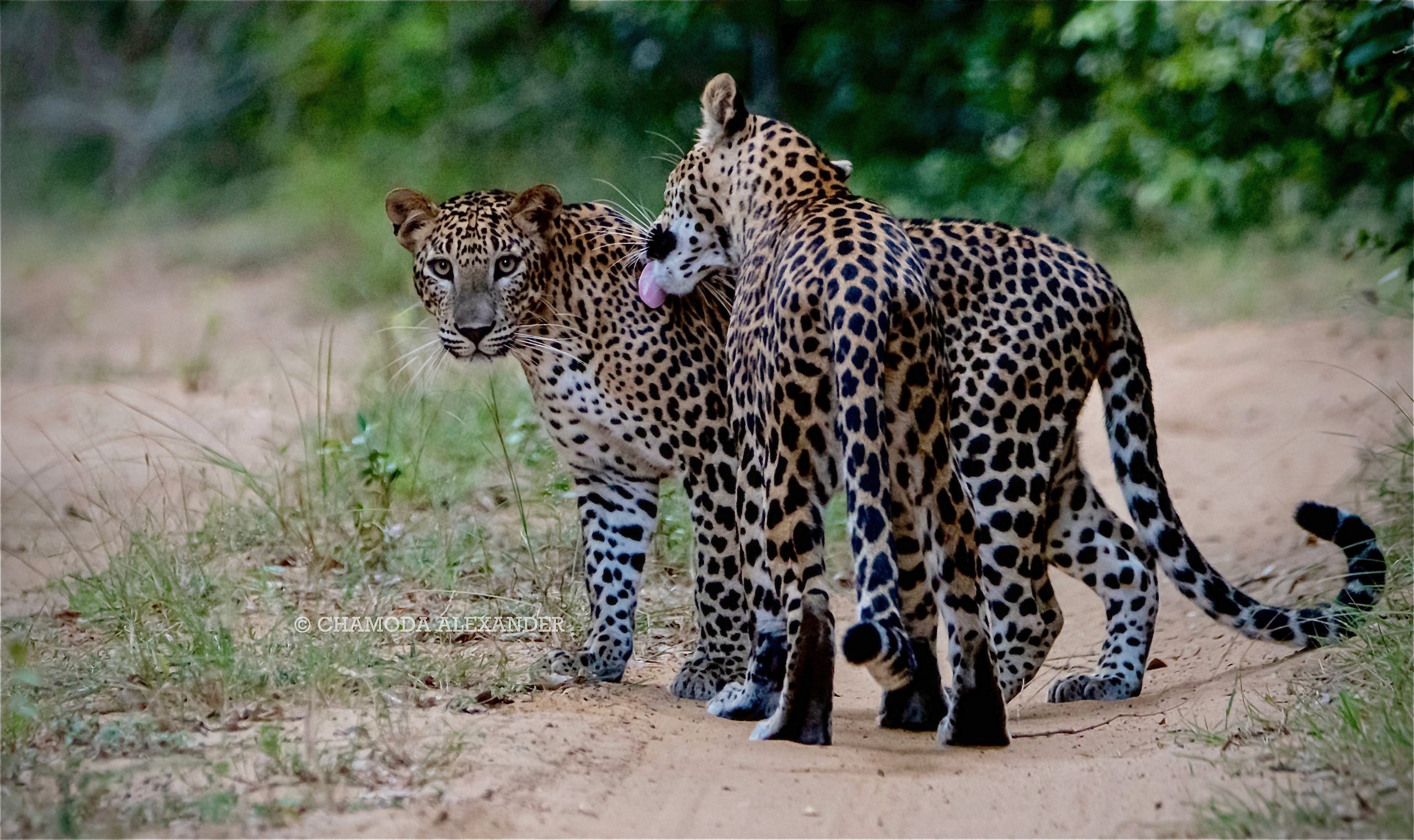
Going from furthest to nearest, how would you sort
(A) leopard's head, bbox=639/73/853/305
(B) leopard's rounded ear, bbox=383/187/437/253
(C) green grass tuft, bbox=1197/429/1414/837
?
(B) leopard's rounded ear, bbox=383/187/437/253, (A) leopard's head, bbox=639/73/853/305, (C) green grass tuft, bbox=1197/429/1414/837

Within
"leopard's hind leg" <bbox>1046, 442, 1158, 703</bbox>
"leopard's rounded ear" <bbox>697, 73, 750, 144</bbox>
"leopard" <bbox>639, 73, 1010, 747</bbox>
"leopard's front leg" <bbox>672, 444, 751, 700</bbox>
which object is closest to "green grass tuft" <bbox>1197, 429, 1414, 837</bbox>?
"leopard's hind leg" <bbox>1046, 442, 1158, 703</bbox>

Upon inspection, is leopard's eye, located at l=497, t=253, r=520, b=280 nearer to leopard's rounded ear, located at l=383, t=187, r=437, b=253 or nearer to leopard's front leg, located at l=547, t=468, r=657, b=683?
leopard's rounded ear, located at l=383, t=187, r=437, b=253

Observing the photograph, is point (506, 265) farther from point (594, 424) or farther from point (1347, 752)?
point (1347, 752)

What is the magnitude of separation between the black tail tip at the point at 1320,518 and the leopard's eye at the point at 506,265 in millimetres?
2761

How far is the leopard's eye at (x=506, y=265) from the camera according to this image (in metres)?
5.12

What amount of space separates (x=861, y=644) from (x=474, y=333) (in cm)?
197

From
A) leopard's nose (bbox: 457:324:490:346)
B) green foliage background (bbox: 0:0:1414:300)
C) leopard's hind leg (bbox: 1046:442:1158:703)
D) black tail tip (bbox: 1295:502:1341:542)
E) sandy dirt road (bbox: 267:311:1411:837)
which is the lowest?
sandy dirt road (bbox: 267:311:1411:837)

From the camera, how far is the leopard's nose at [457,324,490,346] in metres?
5.02

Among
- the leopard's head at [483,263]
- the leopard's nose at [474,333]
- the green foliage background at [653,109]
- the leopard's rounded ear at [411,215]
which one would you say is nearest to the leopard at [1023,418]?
the leopard's head at [483,263]

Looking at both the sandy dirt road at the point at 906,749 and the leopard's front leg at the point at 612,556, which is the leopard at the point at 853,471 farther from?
the leopard's front leg at the point at 612,556

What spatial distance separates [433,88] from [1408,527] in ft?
36.3

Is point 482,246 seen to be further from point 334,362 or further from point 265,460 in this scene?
point 334,362

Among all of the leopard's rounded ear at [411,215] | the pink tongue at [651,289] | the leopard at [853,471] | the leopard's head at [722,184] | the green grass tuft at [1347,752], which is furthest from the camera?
the leopard's rounded ear at [411,215]

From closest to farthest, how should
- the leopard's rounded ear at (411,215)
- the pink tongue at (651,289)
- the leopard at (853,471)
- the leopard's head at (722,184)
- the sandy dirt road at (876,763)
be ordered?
the sandy dirt road at (876,763) < the leopard at (853,471) < the leopard's head at (722,184) < the pink tongue at (651,289) < the leopard's rounded ear at (411,215)
